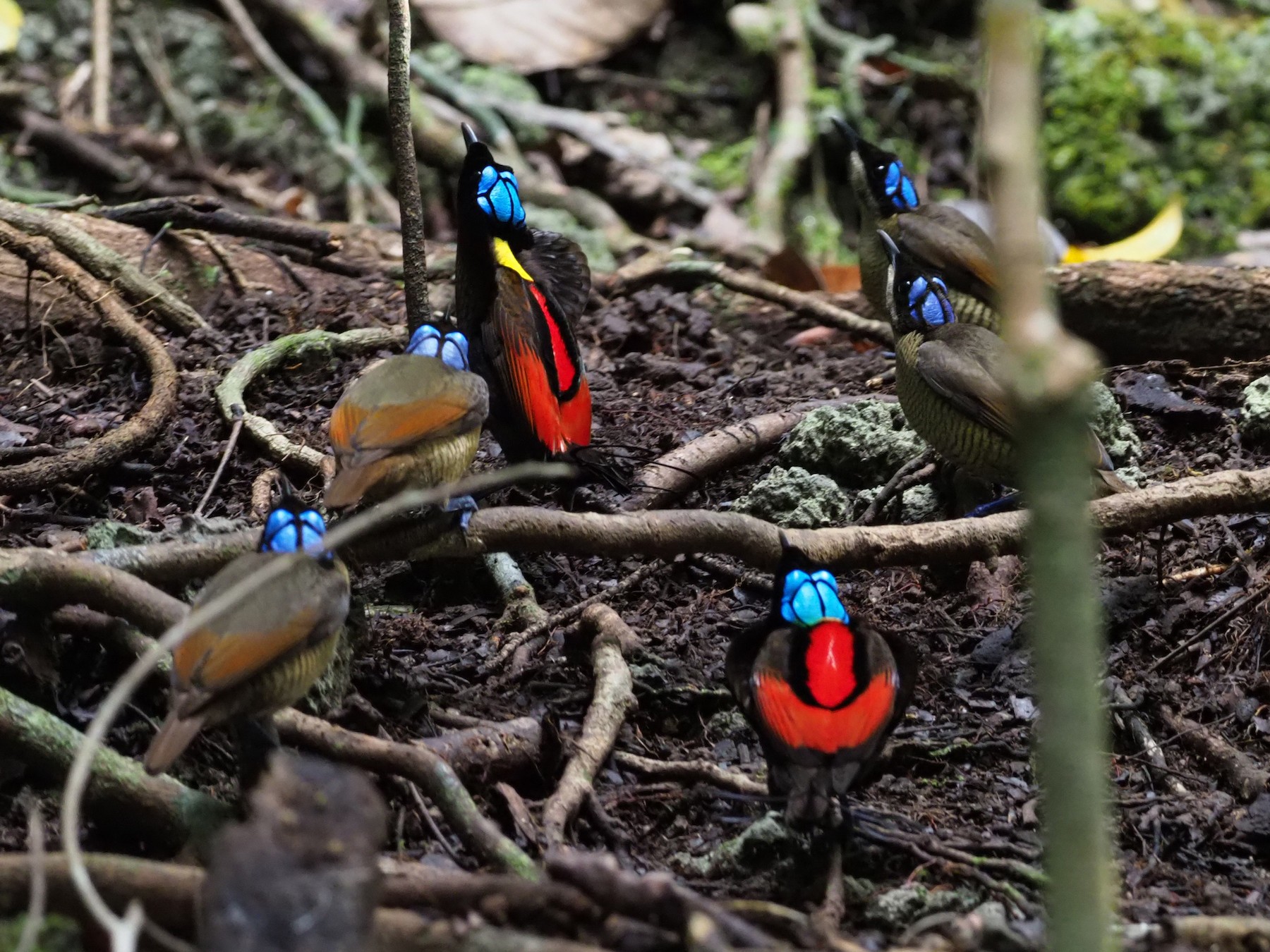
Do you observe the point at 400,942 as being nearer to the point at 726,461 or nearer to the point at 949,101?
the point at 726,461

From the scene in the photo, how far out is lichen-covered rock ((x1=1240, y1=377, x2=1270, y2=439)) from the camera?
15.0ft

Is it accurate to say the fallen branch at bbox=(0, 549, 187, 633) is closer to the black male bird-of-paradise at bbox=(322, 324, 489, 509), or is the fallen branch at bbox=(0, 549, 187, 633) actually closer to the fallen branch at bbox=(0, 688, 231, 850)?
the fallen branch at bbox=(0, 688, 231, 850)

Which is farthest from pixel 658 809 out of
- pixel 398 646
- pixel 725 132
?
pixel 725 132

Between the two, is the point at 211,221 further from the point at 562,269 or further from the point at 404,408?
the point at 404,408

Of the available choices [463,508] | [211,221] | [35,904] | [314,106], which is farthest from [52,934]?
[314,106]

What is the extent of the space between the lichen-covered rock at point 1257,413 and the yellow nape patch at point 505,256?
2544mm

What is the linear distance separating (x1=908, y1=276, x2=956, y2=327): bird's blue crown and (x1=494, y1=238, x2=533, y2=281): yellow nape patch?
1.39 meters

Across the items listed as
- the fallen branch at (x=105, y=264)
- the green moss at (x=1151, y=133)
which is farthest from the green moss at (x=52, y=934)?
the green moss at (x=1151, y=133)

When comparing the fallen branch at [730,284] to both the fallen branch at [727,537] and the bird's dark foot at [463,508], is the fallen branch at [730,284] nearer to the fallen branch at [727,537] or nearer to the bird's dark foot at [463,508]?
the fallen branch at [727,537]

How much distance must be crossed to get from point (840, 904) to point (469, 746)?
97cm

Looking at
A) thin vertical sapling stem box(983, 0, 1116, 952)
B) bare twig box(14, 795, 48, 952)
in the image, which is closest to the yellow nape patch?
bare twig box(14, 795, 48, 952)

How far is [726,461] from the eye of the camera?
4668 mm

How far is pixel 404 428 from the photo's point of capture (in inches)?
128

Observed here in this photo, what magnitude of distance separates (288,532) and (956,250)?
10.9 ft
